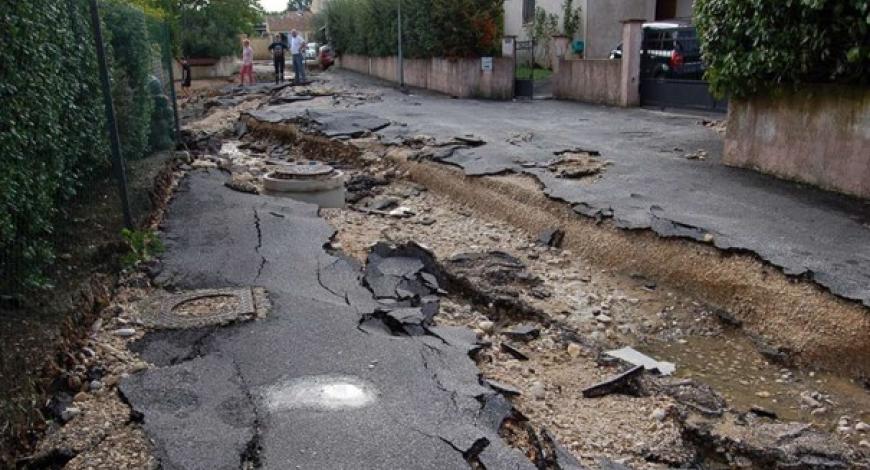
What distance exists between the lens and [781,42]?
7484 mm

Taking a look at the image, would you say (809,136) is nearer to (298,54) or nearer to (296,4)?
(298,54)

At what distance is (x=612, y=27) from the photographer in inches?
926

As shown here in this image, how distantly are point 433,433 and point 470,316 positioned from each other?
2185 mm

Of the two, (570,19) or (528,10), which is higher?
(528,10)

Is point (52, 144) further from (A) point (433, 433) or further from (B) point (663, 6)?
(B) point (663, 6)

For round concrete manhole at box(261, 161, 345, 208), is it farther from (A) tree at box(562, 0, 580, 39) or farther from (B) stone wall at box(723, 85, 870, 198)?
(A) tree at box(562, 0, 580, 39)

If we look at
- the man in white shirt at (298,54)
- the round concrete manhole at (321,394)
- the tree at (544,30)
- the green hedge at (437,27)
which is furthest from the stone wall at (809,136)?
the man in white shirt at (298,54)

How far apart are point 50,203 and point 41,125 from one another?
0.56 metres

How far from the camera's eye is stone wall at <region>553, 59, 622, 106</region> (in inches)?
650

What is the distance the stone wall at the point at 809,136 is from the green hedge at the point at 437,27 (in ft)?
37.0

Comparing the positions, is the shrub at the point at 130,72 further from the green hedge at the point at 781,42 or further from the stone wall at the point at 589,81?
the stone wall at the point at 589,81

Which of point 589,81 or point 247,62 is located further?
point 247,62

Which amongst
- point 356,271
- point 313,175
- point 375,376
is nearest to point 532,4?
point 313,175

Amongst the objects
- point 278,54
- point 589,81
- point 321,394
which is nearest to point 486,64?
point 589,81
